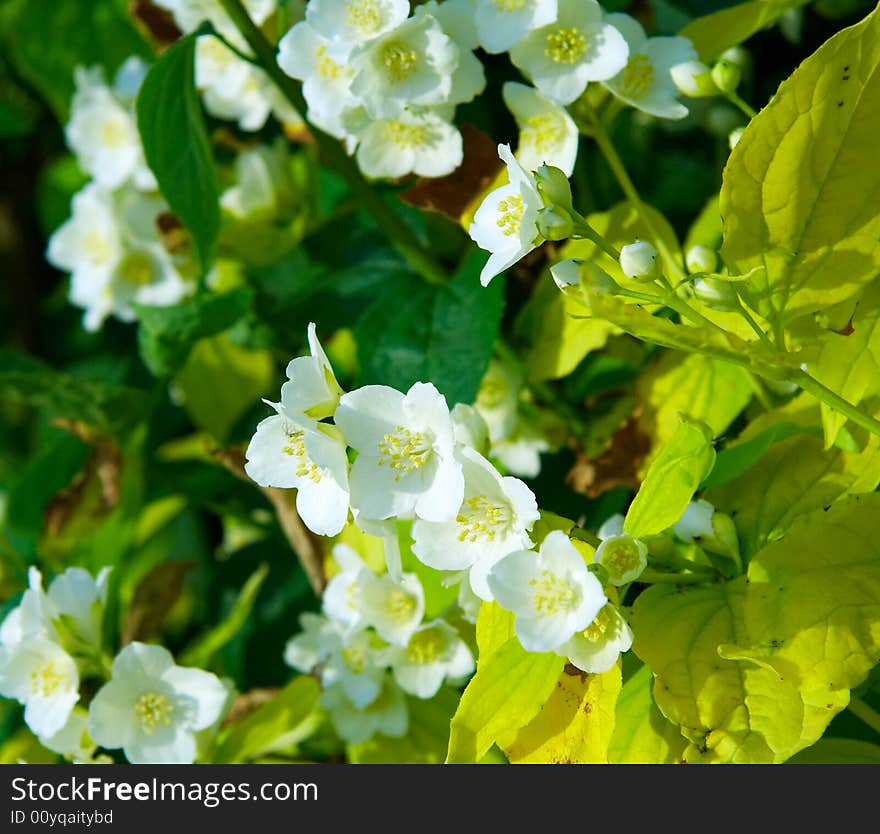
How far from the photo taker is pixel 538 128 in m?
1.20

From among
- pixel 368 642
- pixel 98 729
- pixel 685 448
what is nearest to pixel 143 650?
pixel 98 729

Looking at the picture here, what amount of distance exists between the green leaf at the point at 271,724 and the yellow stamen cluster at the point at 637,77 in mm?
743

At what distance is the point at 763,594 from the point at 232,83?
0.99m

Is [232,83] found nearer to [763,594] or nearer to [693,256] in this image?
[693,256]

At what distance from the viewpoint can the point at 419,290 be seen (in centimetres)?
134

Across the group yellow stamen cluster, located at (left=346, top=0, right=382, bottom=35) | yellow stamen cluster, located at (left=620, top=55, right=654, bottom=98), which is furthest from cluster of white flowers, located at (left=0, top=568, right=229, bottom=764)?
yellow stamen cluster, located at (left=620, top=55, right=654, bottom=98)

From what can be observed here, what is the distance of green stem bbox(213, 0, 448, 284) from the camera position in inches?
48.7

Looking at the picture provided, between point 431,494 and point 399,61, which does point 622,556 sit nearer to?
point 431,494

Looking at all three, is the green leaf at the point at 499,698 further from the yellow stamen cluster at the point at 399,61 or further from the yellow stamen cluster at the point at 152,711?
the yellow stamen cluster at the point at 399,61

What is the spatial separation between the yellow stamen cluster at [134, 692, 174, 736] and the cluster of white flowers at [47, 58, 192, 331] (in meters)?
0.65

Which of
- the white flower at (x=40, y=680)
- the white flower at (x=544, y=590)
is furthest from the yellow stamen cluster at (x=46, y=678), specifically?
the white flower at (x=544, y=590)

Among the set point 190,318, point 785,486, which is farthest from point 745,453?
point 190,318

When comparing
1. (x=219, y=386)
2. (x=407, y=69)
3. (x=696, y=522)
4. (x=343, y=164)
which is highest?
(x=407, y=69)

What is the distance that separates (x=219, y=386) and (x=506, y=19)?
806 millimetres
